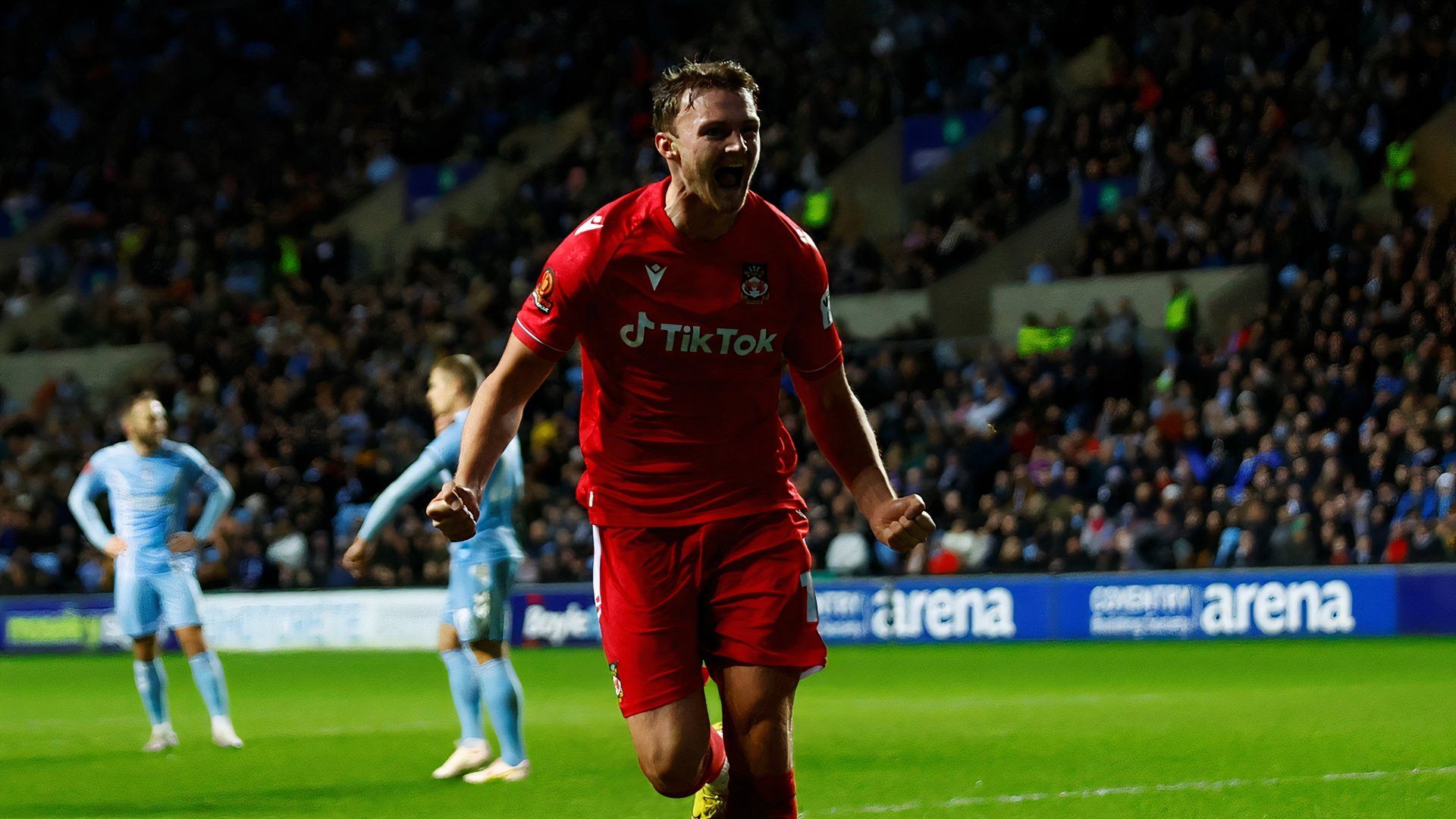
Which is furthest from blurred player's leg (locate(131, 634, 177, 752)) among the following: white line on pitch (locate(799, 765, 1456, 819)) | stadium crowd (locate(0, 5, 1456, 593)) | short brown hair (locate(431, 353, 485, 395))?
stadium crowd (locate(0, 5, 1456, 593))

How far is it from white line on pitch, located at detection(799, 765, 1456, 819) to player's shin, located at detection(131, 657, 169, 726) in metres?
5.30

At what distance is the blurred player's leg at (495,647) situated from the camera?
373 inches

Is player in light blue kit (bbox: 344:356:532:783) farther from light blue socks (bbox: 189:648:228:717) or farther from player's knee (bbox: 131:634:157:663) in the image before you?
player's knee (bbox: 131:634:157:663)

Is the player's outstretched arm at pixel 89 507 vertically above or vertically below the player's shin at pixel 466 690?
above

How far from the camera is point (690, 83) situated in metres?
5.32

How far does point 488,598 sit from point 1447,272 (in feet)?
49.2

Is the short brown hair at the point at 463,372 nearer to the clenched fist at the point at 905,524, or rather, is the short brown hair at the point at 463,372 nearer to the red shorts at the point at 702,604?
the red shorts at the point at 702,604

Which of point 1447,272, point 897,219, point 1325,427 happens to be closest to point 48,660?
point 897,219

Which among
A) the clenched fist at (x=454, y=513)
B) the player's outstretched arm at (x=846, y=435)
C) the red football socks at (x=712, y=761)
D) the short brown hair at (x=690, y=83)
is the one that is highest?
the short brown hair at (x=690, y=83)

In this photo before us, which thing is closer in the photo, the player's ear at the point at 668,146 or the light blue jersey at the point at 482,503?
the player's ear at the point at 668,146

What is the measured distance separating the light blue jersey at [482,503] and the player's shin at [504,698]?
0.55 meters

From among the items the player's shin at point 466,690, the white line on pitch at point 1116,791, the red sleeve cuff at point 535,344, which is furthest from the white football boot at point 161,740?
the red sleeve cuff at point 535,344

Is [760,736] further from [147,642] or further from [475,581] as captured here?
[147,642]

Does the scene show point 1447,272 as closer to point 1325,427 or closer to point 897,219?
point 1325,427
